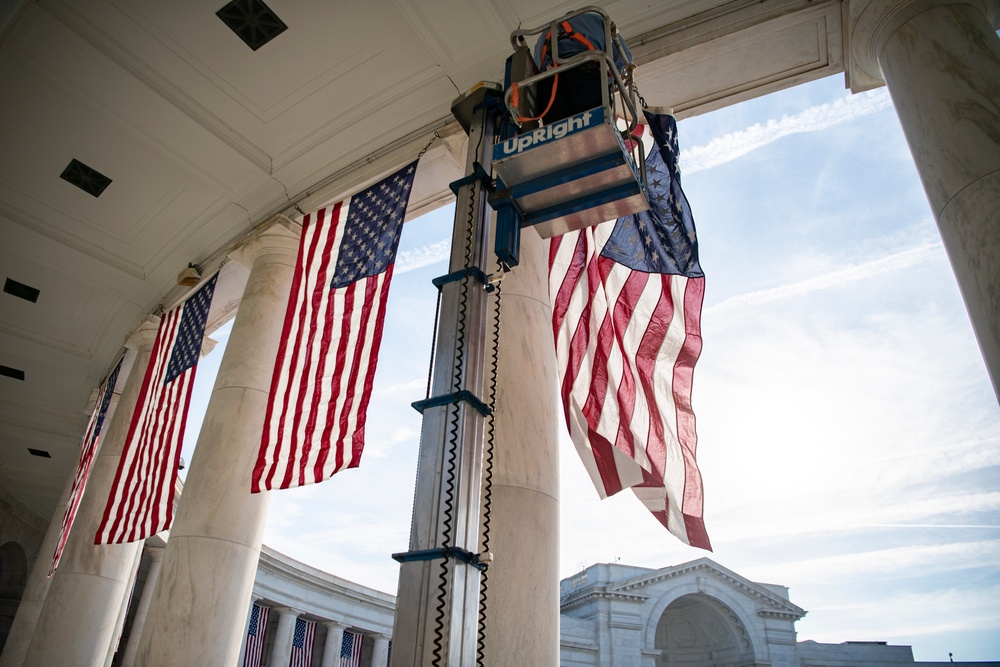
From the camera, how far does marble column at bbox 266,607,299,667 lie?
2414 centimetres

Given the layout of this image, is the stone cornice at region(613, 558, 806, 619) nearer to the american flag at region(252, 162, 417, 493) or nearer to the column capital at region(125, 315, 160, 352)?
the column capital at region(125, 315, 160, 352)

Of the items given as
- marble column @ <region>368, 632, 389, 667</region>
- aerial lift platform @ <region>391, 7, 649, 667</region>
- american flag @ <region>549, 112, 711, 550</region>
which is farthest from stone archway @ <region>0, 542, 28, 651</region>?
aerial lift platform @ <region>391, 7, 649, 667</region>

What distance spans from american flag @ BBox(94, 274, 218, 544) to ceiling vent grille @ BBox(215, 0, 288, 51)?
491 centimetres

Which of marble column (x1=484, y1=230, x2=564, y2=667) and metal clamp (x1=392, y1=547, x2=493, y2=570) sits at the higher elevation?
marble column (x1=484, y1=230, x2=564, y2=667)

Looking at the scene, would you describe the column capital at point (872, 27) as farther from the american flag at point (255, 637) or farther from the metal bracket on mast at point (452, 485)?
the american flag at point (255, 637)

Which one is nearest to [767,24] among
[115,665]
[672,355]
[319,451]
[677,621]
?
[672,355]

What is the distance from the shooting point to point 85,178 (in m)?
12.2

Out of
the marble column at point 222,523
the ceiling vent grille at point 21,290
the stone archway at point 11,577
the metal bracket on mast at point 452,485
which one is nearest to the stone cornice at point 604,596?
the stone archway at point 11,577

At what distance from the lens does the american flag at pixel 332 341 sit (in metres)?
8.07

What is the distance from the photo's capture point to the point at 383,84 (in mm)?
10328

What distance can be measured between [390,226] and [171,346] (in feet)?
19.9

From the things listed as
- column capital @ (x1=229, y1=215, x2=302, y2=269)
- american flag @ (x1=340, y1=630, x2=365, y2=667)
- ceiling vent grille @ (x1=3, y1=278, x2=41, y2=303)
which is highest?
ceiling vent grille @ (x1=3, y1=278, x2=41, y2=303)

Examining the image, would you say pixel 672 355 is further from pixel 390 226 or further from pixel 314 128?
pixel 314 128

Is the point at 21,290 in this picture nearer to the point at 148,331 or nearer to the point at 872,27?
the point at 148,331
